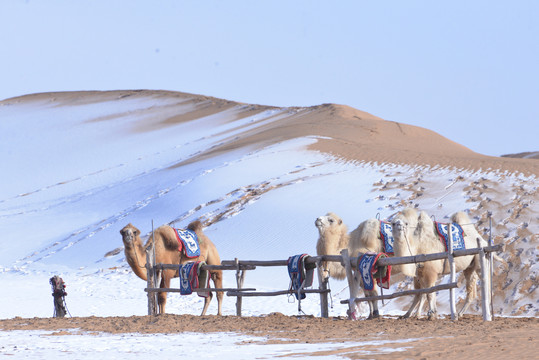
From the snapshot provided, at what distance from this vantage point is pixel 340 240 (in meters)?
14.0

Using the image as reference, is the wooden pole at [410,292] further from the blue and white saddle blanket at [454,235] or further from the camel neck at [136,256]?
the camel neck at [136,256]

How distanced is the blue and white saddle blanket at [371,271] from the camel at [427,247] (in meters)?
0.27

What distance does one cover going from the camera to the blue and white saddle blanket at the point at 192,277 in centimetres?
1452

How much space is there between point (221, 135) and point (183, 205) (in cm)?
2260

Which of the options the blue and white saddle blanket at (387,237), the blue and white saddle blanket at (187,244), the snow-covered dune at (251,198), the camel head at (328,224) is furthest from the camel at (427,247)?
the snow-covered dune at (251,198)

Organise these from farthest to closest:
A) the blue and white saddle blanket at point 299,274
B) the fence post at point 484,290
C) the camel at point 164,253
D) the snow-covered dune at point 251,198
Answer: the snow-covered dune at point 251,198, the camel at point 164,253, the blue and white saddle blanket at point 299,274, the fence post at point 484,290

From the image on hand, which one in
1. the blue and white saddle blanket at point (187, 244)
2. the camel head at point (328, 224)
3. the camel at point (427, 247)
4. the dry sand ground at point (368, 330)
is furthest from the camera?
the blue and white saddle blanket at point (187, 244)

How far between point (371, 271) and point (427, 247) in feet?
3.93

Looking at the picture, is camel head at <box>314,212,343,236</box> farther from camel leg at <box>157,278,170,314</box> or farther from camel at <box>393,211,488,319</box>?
camel leg at <box>157,278,170,314</box>

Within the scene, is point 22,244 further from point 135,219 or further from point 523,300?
point 523,300

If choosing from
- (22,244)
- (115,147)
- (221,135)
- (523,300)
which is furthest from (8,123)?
(523,300)

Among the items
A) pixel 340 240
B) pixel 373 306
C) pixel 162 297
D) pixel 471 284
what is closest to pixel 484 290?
pixel 373 306

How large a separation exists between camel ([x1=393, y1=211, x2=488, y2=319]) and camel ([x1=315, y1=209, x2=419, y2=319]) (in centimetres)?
31

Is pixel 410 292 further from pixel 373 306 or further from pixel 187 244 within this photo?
pixel 187 244
